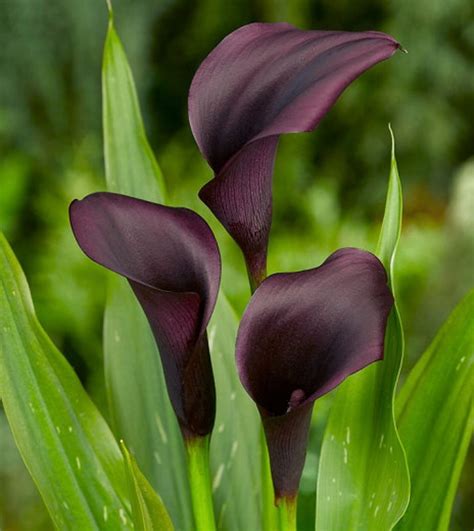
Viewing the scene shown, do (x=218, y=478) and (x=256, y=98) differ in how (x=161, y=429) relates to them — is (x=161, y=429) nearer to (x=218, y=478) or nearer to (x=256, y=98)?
(x=218, y=478)

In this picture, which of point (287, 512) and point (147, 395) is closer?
point (287, 512)

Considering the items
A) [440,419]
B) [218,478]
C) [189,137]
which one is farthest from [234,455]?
[189,137]

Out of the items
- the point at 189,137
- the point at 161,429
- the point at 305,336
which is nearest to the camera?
the point at 305,336

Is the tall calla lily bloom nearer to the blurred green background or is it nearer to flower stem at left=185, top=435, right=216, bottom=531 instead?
flower stem at left=185, top=435, right=216, bottom=531

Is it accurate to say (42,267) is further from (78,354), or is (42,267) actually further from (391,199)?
(391,199)

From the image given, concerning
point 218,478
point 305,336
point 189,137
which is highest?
point 305,336
